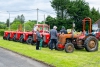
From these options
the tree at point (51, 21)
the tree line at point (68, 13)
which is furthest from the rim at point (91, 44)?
the tree at point (51, 21)

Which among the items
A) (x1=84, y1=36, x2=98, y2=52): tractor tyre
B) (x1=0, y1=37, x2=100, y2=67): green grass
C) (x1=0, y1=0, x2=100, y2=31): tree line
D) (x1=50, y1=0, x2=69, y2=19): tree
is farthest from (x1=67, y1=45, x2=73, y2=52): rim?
(x1=50, y1=0, x2=69, y2=19): tree

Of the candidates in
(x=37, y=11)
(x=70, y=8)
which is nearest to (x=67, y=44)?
(x=37, y=11)

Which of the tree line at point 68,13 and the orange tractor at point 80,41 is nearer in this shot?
the orange tractor at point 80,41

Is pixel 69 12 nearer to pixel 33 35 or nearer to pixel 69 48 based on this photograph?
pixel 33 35

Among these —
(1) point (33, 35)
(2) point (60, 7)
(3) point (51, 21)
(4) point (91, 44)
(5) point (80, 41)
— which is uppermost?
(2) point (60, 7)

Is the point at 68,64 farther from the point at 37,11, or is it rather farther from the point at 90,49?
the point at 37,11

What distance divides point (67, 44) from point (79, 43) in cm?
153

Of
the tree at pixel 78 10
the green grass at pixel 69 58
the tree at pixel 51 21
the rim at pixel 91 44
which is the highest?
the tree at pixel 78 10

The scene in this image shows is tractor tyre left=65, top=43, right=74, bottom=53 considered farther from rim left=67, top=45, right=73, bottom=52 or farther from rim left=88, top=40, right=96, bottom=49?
rim left=88, top=40, right=96, bottom=49

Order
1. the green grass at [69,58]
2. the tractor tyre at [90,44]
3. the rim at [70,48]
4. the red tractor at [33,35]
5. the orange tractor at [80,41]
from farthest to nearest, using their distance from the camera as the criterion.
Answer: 1. the red tractor at [33,35]
2. the orange tractor at [80,41]
3. the tractor tyre at [90,44]
4. the rim at [70,48]
5. the green grass at [69,58]

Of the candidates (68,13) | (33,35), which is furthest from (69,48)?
(68,13)

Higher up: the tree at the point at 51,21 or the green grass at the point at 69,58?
the tree at the point at 51,21

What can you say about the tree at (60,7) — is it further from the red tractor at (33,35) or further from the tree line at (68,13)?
the red tractor at (33,35)

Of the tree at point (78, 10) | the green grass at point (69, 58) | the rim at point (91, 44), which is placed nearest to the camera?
the green grass at point (69, 58)
